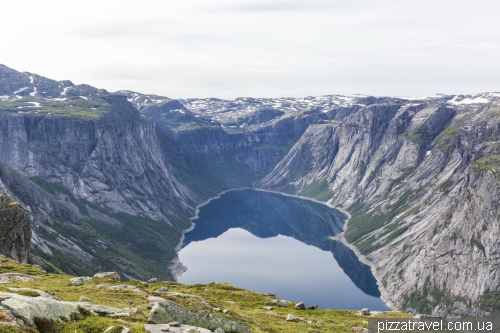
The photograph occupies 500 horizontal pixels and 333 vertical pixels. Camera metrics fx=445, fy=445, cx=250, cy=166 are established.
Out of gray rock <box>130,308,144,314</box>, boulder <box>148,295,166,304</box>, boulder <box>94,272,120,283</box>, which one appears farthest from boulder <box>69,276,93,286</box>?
gray rock <box>130,308,144,314</box>

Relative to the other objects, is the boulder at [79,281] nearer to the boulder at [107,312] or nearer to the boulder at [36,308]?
the boulder at [107,312]

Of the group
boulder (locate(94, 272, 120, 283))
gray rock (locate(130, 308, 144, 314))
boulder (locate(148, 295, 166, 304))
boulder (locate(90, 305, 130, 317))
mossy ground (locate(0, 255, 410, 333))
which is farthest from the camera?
boulder (locate(94, 272, 120, 283))

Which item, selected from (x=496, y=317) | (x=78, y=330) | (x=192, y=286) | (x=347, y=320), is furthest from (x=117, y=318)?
(x=496, y=317)

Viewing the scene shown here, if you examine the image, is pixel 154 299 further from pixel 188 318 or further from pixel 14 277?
pixel 14 277

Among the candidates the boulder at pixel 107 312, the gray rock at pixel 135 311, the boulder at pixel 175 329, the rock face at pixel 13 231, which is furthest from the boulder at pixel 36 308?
the rock face at pixel 13 231

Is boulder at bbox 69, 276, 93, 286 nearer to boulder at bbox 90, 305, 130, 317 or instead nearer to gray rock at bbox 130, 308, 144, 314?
gray rock at bbox 130, 308, 144, 314

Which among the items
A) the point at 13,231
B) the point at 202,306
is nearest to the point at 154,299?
the point at 202,306
